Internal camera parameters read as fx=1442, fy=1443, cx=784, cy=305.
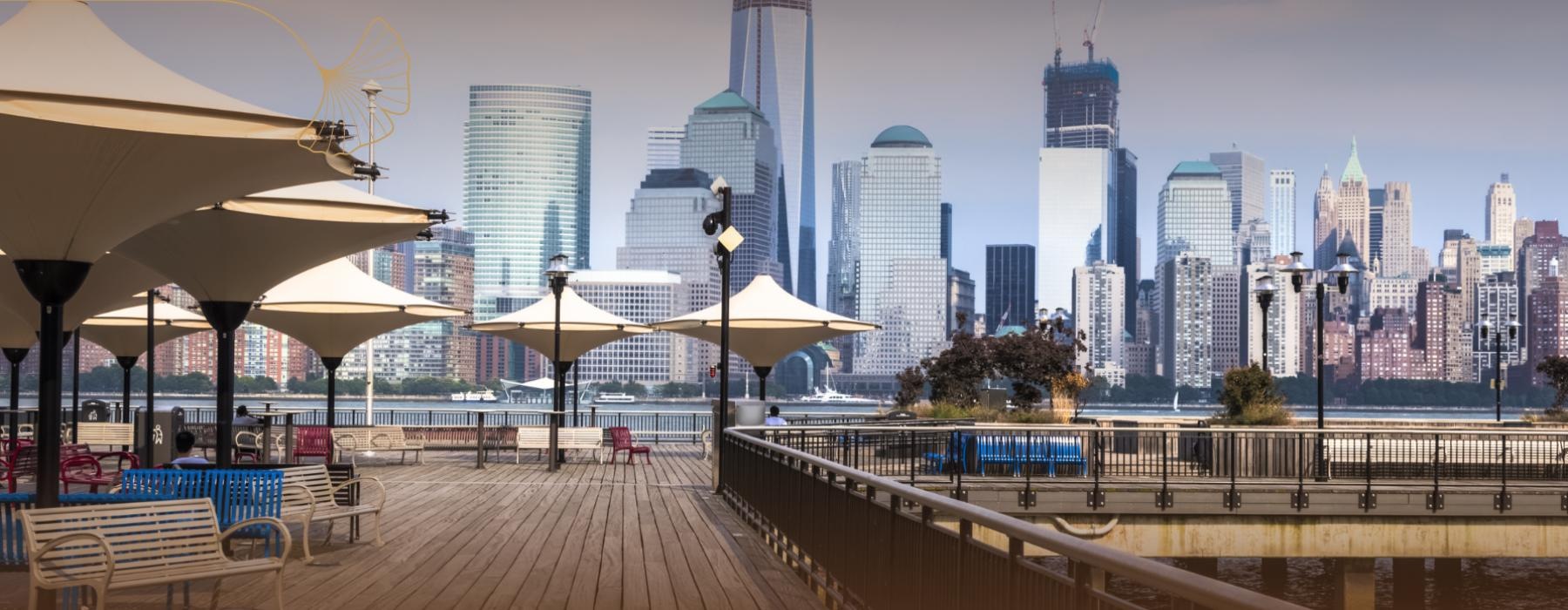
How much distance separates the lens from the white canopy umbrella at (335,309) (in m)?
23.4

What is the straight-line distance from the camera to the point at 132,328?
3184 centimetres

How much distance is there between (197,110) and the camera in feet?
32.1

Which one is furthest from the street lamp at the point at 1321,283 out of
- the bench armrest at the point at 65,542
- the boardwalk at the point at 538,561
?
the bench armrest at the point at 65,542

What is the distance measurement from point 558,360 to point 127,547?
68.5 feet

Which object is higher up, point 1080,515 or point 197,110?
point 197,110

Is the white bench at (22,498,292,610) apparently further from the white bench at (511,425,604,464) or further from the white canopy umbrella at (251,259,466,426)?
the white bench at (511,425,604,464)

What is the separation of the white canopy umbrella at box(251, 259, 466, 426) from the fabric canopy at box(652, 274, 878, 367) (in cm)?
604

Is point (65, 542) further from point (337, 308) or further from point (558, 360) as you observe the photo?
point (558, 360)

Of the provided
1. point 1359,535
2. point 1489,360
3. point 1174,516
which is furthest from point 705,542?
point 1489,360

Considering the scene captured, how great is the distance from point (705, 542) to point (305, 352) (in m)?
155

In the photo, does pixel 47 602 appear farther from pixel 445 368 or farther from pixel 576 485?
pixel 445 368

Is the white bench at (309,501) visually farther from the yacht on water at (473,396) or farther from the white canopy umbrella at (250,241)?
the yacht on water at (473,396)

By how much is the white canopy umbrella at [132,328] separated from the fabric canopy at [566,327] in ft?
20.6

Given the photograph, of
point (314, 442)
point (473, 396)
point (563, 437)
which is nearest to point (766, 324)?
point (563, 437)
